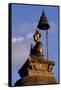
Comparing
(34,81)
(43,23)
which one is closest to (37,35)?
(43,23)

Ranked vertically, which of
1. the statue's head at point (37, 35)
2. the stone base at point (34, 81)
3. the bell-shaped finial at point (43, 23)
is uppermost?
the bell-shaped finial at point (43, 23)

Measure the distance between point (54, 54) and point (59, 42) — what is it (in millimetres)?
106

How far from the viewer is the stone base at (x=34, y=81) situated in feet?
7.00

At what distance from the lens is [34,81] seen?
217 cm

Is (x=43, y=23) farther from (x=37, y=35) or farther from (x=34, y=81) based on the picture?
(x=34, y=81)

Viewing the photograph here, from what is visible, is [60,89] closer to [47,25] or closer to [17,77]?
[17,77]

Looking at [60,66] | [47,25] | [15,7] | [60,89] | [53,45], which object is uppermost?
[15,7]

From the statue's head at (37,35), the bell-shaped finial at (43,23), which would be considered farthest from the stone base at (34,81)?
the bell-shaped finial at (43,23)

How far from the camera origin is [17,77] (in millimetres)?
2123

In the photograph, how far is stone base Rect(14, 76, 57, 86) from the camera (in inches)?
84.0

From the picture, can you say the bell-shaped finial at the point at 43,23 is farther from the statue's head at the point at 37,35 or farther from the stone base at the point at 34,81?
the stone base at the point at 34,81

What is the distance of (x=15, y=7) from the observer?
215cm

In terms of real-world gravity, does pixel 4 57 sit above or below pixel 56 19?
below

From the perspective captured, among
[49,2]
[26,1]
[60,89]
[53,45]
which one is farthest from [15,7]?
[60,89]
